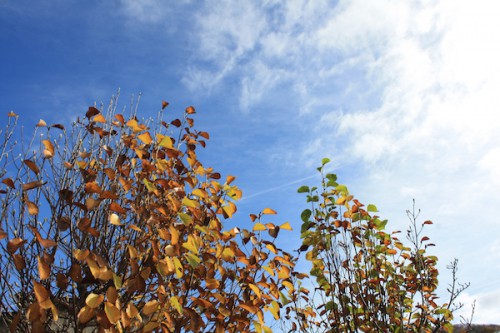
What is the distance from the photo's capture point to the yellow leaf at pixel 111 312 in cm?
246

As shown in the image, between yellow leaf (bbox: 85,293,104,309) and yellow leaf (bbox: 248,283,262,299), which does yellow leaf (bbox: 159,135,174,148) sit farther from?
yellow leaf (bbox: 248,283,262,299)

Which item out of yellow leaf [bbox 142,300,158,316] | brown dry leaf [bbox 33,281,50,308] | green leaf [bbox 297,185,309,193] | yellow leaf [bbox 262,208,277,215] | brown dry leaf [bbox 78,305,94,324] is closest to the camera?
brown dry leaf [bbox 33,281,50,308]

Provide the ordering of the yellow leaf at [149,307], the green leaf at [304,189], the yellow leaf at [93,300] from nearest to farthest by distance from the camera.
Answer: the yellow leaf at [93,300] < the yellow leaf at [149,307] < the green leaf at [304,189]

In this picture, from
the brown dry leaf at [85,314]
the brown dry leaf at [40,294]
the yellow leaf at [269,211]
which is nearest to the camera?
the brown dry leaf at [40,294]

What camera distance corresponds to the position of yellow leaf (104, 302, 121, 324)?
8.09ft

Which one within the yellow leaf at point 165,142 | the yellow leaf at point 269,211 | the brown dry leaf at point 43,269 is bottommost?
the brown dry leaf at point 43,269

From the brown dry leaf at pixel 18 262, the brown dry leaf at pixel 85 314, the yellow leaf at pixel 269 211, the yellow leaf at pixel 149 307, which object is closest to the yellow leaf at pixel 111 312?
the brown dry leaf at pixel 85 314

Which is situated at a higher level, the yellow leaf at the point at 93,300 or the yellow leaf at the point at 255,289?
the yellow leaf at the point at 255,289

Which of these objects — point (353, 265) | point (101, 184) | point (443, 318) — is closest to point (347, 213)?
point (353, 265)

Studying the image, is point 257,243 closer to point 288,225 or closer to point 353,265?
point 288,225

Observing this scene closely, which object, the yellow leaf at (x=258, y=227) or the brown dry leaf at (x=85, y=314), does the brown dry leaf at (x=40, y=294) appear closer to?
the brown dry leaf at (x=85, y=314)

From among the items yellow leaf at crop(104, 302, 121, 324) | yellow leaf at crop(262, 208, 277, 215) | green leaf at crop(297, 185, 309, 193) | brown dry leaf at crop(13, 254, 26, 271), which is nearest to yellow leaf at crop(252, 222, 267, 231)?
yellow leaf at crop(262, 208, 277, 215)

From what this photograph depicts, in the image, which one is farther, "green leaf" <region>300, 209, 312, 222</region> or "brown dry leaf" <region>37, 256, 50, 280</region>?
"green leaf" <region>300, 209, 312, 222</region>

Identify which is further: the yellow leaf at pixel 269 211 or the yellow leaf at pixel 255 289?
the yellow leaf at pixel 269 211
